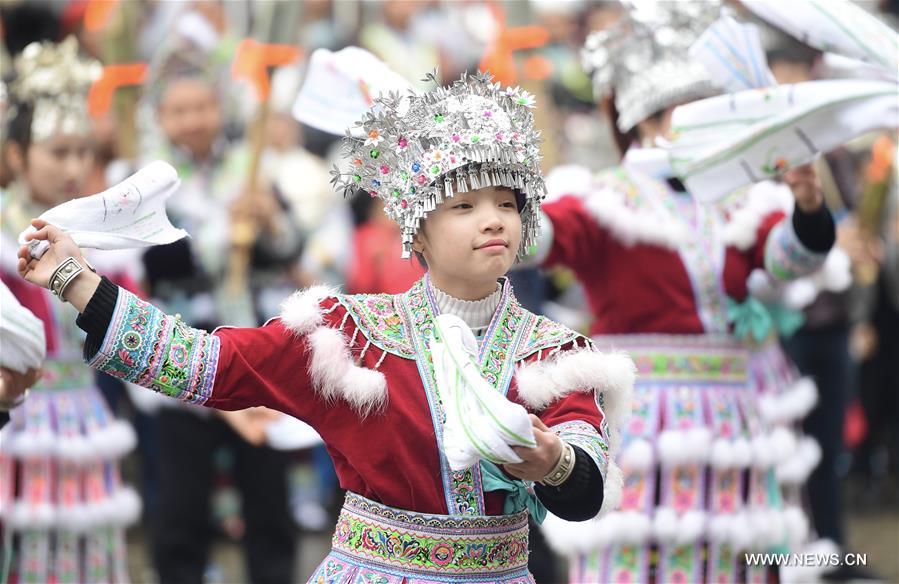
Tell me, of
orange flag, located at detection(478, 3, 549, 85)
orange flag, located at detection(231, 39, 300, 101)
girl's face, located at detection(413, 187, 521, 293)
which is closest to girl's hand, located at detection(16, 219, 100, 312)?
girl's face, located at detection(413, 187, 521, 293)

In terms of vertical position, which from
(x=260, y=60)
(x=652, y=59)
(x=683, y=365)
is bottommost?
(x=683, y=365)

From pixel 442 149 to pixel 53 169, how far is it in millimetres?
2425

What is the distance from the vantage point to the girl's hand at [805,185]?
177 inches

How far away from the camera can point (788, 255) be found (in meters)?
4.75

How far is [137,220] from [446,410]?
874 millimetres

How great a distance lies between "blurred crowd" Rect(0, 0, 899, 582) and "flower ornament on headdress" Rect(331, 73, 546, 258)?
59.1 inches

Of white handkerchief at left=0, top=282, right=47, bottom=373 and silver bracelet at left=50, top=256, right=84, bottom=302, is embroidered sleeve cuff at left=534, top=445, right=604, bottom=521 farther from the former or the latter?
white handkerchief at left=0, top=282, right=47, bottom=373

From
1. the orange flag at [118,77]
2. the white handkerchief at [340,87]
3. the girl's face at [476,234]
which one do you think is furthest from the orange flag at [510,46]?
the girl's face at [476,234]

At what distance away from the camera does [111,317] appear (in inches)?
125

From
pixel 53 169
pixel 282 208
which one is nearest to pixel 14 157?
pixel 53 169

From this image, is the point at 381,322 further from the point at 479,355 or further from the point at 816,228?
the point at 816,228

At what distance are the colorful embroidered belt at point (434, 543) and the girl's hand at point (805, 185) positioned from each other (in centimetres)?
158

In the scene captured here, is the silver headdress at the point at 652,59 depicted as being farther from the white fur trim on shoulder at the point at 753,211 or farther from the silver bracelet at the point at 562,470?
the silver bracelet at the point at 562,470

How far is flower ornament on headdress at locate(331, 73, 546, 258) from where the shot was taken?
3.39 m
